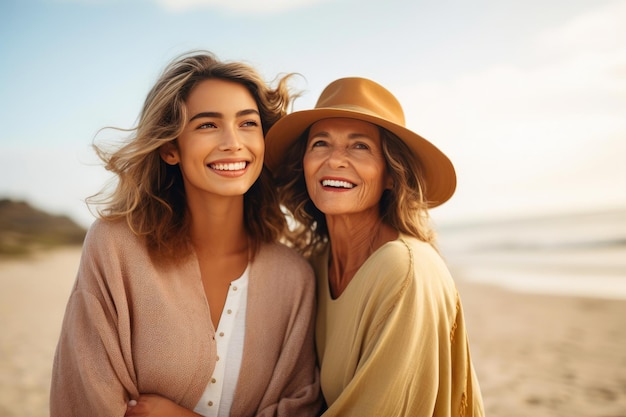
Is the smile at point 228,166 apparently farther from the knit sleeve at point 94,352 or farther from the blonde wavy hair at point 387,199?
the knit sleeve at point 94,352

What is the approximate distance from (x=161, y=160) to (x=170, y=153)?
13cm

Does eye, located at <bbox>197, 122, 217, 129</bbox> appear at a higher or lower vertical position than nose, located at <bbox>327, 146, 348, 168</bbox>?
higher

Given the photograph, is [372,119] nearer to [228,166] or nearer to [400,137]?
[400,137]

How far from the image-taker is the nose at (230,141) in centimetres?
268

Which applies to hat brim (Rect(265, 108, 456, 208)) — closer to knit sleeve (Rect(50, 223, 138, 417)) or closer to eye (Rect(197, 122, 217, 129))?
eye (Rect(197, 122, 217, 129))

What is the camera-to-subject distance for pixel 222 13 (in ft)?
41.3

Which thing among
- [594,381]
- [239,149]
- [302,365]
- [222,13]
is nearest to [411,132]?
[239,149]

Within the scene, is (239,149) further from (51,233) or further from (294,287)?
(51,233)

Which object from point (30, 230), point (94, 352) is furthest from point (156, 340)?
point (30, 230)

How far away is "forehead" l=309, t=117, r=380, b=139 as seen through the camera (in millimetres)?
2867

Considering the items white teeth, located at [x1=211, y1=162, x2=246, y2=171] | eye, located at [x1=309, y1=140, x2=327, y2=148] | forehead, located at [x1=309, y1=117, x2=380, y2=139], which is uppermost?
forehead, located at [x1=309, y1=117, x2=380, y2=139]

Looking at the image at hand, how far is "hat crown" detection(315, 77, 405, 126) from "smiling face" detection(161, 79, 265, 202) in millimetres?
558

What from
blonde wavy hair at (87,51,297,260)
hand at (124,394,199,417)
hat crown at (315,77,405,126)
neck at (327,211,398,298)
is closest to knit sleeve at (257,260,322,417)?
neck at (327,211,398,298)

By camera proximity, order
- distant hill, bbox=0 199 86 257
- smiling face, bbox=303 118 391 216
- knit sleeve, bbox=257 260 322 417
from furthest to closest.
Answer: distant hill, bbox=0 199 86 257 < smiling face, bbox=303 118 391 216 < knit sleeve, bbox=257 260 322 417
